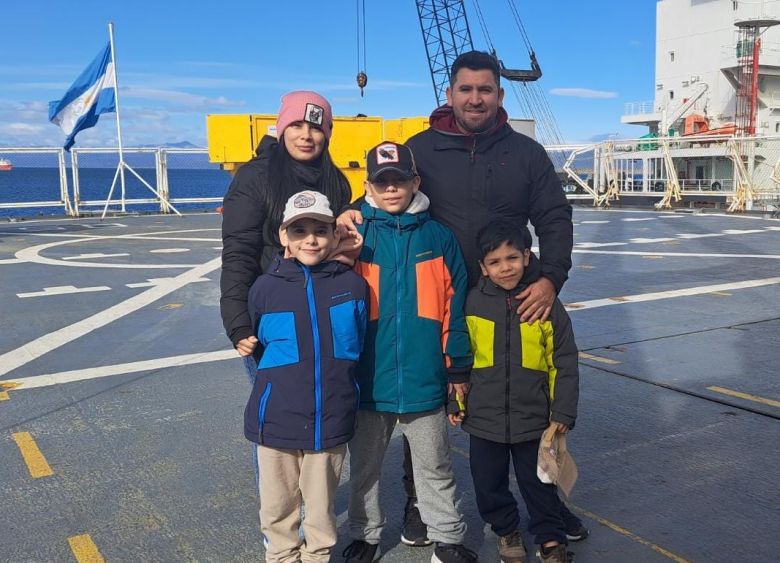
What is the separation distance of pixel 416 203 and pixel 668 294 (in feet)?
22.8

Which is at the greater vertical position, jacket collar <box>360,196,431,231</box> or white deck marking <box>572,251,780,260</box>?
jacket collar <box>360,196,431,231</box>

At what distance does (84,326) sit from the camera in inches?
293

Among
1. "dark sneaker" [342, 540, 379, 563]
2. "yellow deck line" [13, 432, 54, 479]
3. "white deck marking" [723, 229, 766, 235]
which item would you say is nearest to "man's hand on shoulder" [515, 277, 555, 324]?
"dark sneaker" [342, 540, 379, 563]

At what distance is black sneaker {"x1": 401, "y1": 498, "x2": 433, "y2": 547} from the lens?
3168mm

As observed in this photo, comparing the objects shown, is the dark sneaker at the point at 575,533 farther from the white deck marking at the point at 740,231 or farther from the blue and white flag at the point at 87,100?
the blue and white flag at the point at 87,100

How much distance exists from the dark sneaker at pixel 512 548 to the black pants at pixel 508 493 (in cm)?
3

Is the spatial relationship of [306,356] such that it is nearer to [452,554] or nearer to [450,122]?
[452,554]

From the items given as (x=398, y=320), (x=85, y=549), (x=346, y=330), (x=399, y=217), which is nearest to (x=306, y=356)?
(x=346, y=330)

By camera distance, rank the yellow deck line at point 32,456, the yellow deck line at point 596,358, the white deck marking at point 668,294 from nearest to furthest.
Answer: the yellow deck line at point 32,456 < the yellow deck line at point 596,358 < the white deck marking at point 668,294

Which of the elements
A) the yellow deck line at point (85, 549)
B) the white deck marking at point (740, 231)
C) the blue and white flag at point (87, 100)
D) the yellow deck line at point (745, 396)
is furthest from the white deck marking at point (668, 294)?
the blue and white flag at point (87, 100)

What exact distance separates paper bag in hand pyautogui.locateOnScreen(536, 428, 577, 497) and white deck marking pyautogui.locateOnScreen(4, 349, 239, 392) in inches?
151

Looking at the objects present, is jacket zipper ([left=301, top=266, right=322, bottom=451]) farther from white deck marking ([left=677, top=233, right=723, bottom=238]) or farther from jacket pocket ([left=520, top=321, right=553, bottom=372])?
white deck marking ([left=677, top=233, right=723, bottom=238])

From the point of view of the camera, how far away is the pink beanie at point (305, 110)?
2.86 meters

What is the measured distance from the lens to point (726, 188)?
1341 inches
